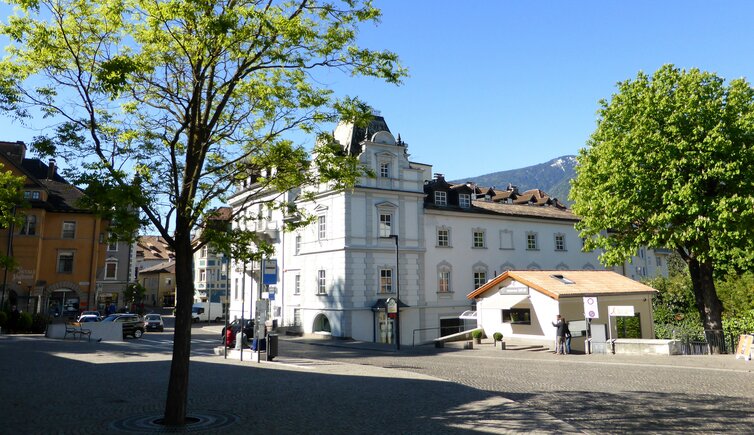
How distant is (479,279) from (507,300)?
1312 cm

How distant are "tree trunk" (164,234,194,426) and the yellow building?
144 feet

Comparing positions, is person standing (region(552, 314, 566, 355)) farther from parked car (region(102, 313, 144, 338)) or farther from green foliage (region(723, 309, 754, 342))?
parked car (region(102, 313, 144, 338))

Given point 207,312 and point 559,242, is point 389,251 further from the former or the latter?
point 207,312

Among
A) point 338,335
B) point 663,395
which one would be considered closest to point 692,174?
point 663,395

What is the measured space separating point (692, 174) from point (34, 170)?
61144 mm

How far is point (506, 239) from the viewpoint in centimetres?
4634

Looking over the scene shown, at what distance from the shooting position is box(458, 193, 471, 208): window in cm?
4534

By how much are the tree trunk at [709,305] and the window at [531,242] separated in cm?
2204

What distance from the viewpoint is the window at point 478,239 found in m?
44.7

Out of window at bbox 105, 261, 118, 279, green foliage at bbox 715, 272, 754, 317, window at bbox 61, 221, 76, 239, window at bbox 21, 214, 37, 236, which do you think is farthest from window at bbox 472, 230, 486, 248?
window at bbox 105, 261, 118, 279

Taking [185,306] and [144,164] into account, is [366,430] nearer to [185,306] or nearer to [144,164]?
[185,306]

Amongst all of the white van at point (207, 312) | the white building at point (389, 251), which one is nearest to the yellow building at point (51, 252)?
the white van at point (207, 312)

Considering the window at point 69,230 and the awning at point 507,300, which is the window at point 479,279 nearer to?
the awning at point 507,300

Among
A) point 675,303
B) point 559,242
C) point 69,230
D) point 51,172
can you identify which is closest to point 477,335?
point 675,303
